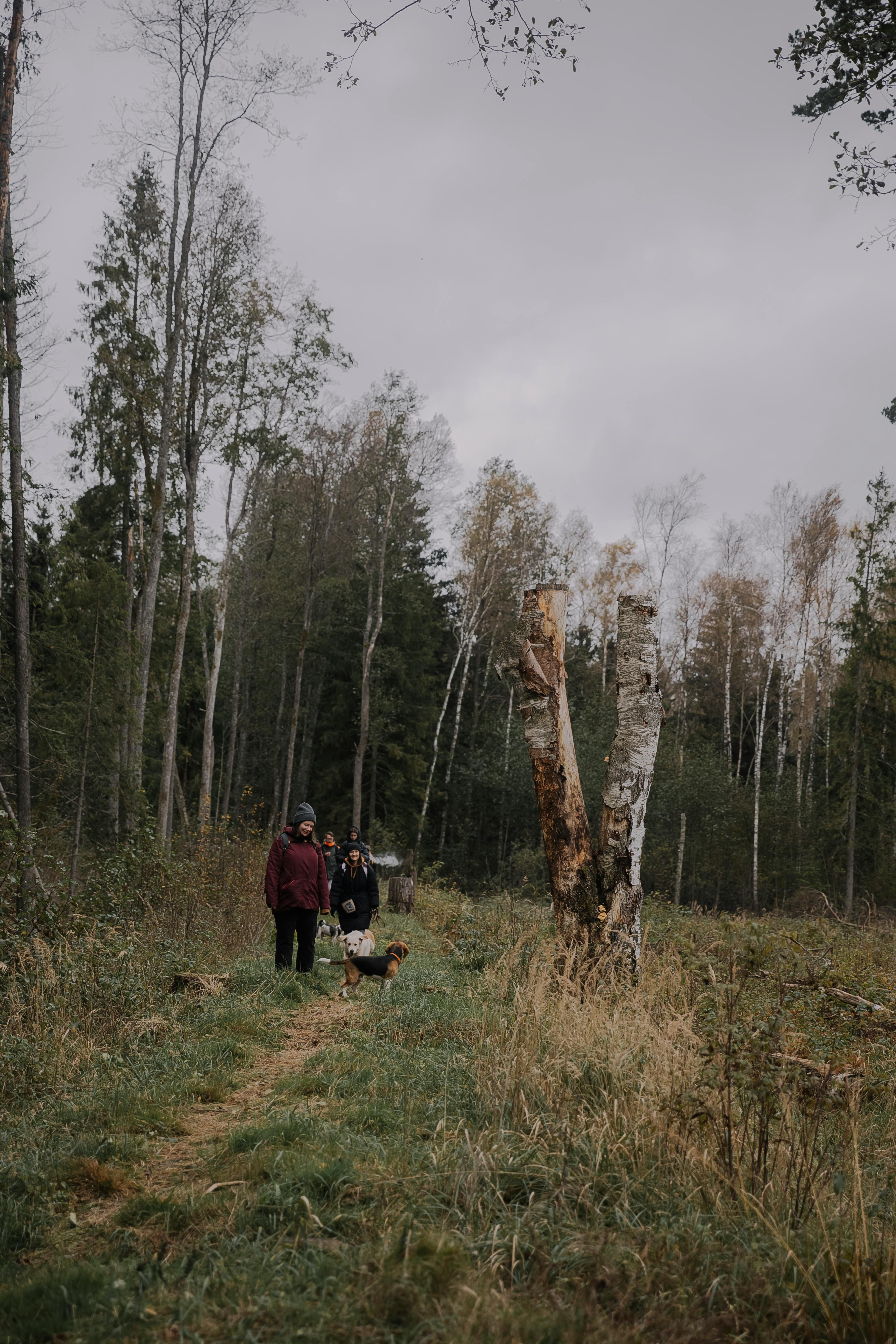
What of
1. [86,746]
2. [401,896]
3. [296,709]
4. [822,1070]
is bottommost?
[401,896]

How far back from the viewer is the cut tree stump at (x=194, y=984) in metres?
6.89

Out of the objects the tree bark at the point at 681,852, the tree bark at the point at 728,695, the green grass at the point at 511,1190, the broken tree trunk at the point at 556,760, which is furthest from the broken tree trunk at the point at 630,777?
the tree bark at the point at 728,695

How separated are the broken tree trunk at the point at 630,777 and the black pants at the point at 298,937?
291 cm

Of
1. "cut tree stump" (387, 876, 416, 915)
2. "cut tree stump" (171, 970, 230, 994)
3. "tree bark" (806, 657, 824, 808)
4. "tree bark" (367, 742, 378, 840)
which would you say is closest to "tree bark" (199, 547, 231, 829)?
"cut tree stump" (387, 876, 416, 915)

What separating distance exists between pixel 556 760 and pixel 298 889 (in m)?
2.77

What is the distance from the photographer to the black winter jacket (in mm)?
9555

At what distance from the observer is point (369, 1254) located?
2.66m

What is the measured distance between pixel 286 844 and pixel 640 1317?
5914mm

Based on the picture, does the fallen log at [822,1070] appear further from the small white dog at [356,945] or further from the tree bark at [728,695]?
the tree bark at [728,695]

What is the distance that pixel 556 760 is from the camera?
23.4ft

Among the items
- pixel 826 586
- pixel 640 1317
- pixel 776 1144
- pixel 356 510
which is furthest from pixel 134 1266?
pixel 826 586

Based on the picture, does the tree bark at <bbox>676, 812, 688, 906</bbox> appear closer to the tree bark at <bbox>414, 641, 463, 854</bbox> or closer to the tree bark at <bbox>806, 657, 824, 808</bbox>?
the tree bark at <bbox>806, 657, 824, 808</bbox>

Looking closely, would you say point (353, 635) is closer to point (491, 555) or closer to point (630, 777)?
point (491, 555)

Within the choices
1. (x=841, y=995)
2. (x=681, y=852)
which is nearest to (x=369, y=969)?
(x=841, y=995)
